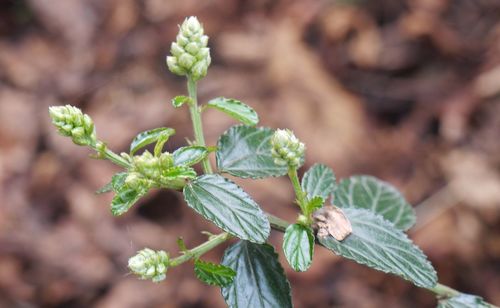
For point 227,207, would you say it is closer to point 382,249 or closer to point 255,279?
point 255,279

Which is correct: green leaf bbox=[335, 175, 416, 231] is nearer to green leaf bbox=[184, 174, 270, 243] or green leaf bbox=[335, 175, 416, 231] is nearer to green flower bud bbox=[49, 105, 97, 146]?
green leaf bbox=[184, 174, 270, 243]

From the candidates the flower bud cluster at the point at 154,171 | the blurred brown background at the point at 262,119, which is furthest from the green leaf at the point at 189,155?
the blurred brown background at the point at 262,119

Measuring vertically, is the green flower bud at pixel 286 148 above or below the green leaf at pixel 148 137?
below

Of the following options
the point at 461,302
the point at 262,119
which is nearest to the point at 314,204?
the point at 461,302

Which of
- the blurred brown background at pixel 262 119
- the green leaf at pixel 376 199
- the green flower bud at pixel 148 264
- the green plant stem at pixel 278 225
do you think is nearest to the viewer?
the green flower bud at pixel 148 264

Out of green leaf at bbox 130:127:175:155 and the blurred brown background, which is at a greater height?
the blurred brown background

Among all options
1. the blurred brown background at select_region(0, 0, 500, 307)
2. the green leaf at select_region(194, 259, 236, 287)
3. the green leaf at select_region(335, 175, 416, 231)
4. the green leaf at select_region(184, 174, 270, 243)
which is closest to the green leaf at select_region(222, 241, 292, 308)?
the green leaf at select_region(194, 259, 236, 287)

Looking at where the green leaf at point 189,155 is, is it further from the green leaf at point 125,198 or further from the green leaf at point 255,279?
the green leaf at point 255,279
